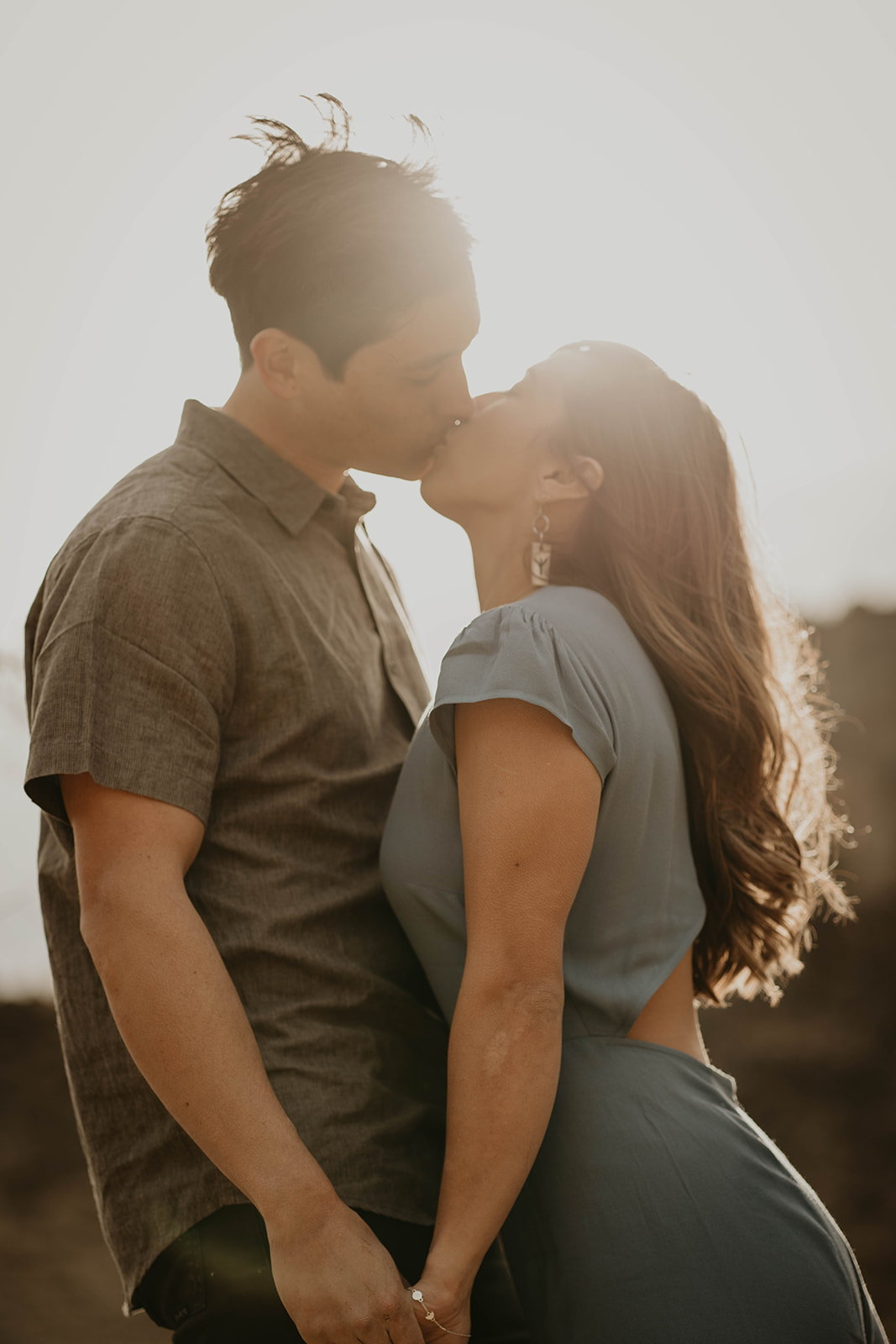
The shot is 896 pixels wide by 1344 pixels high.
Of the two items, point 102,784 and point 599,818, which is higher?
point 102,784

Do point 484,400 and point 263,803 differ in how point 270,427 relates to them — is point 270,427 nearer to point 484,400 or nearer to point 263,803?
point 484,400

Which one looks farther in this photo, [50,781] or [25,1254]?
[25,1254]

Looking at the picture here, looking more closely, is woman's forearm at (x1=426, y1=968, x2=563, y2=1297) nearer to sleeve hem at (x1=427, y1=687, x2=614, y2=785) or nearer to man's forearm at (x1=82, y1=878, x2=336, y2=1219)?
man's forearm at (x1=82, y1=878, x2=336, y2=1219)

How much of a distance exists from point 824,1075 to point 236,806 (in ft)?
14.8

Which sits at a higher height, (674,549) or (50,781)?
(674,549)

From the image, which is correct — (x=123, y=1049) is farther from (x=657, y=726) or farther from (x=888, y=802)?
(x=888, y=802)

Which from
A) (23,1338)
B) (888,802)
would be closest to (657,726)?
(888,802)

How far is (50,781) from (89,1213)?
435 cm

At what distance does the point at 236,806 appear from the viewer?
1.49 meters

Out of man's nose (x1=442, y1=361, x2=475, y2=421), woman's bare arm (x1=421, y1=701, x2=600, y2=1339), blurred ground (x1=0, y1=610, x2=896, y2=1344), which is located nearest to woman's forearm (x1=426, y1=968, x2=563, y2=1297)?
woman's bare arm (x1=421, y1=701, x2=600, y2=1339)

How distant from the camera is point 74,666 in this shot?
1329 mm

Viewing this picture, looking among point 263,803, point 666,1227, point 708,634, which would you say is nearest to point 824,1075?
point 708,634

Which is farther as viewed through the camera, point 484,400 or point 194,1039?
point 484,400

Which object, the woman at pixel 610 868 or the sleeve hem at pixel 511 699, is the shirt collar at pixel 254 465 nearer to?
the woman at pixel 610 868
